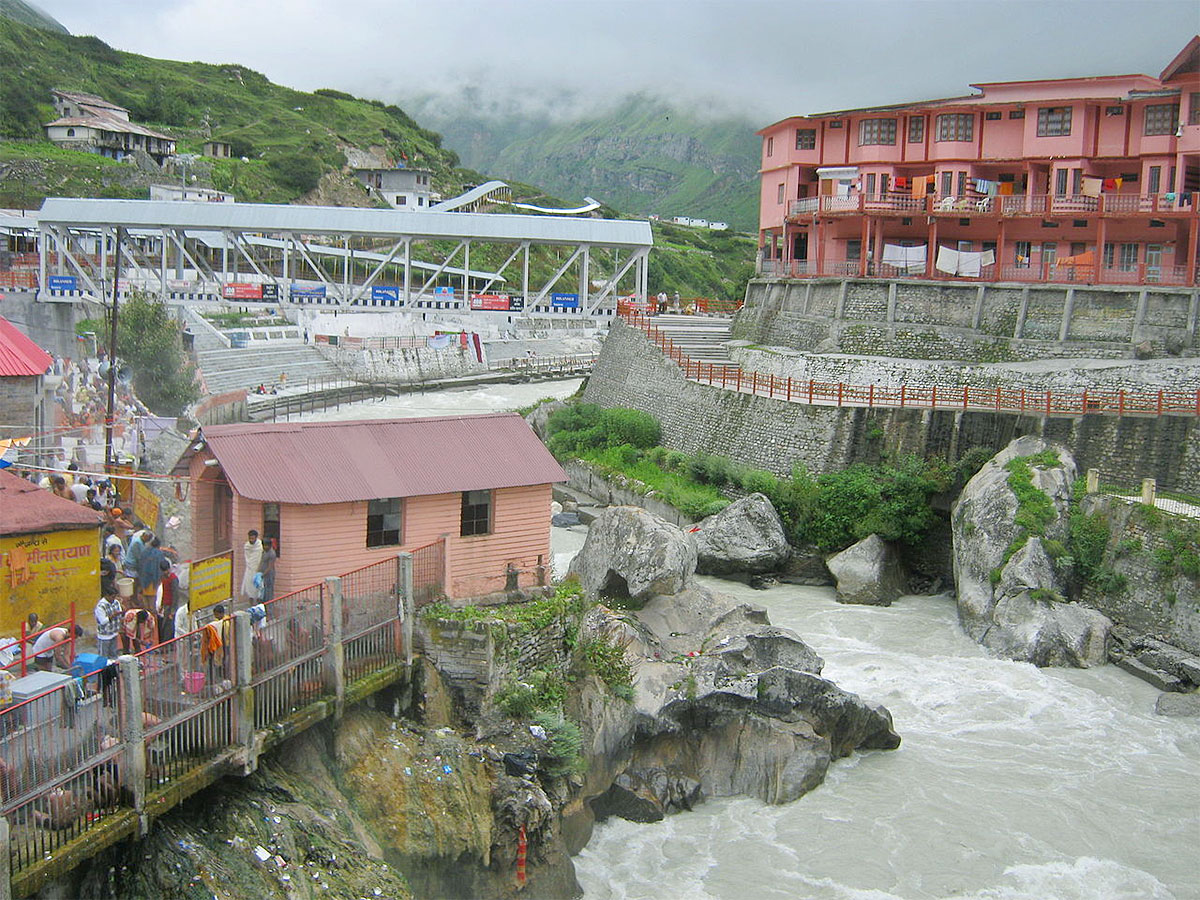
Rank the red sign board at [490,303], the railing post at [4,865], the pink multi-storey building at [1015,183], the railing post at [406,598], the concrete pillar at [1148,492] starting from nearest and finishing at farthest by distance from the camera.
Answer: the railing post at [4,865] → the railing post at [406,598] → the concrete pillar at [1148,492] → the pink multi-storey building at [1015,183] → the red sign board at [490,303]

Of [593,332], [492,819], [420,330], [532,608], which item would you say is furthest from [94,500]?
[593,332]

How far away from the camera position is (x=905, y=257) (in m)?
42.4

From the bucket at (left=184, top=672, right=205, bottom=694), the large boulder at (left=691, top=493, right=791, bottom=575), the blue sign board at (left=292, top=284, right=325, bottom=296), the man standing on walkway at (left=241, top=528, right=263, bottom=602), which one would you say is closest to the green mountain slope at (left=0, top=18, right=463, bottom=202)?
the blue sign board at (left=292, top=284, right=325, bottom=296)

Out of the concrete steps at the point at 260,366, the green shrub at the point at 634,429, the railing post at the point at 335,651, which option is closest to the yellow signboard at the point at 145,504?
the railing post at the point at 335,651

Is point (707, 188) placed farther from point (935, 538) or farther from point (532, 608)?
point (532, 608)

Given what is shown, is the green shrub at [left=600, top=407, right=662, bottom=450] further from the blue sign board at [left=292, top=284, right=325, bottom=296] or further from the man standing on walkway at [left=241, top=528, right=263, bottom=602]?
the man standing on walkway at [left=241, top=528, right=263, bottom=602]

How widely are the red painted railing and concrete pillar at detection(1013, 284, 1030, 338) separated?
4.23 m

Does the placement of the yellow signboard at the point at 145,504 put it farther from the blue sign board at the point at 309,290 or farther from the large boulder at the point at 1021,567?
the blue sign board at the point at 309,290

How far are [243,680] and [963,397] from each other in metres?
24.4

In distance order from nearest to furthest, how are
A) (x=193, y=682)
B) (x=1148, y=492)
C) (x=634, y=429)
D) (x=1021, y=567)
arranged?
(x=193, y=682) < (x=1021, y=567) < (x=1148, y=492) < (x=634, y=429)

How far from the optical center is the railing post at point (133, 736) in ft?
35.3

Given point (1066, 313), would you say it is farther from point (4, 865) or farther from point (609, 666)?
point (4, 865)

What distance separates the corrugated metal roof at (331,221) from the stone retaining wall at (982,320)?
548 inches

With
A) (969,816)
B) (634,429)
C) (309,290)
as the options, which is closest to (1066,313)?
(634,429)
